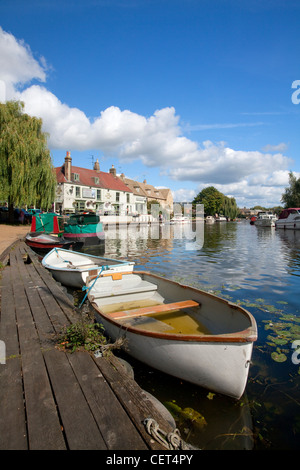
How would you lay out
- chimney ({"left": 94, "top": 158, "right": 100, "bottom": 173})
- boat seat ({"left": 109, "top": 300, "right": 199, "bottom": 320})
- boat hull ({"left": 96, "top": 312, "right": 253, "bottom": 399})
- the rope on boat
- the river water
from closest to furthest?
1. the rope on boat
2. the river water
3. boat hull ({"left": 96, "top": 312, "right": 253, "bottom": 399})
4. boat seat ({"left": 109, "top": 300, "right": 199, "bottom": 320})
5. chimney ({"left": 94, "top": 158, "right": 100, "bottom": 173})

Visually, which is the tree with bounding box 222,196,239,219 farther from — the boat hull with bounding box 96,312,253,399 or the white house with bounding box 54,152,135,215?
the boat hull with bounding box 96,312,253,399

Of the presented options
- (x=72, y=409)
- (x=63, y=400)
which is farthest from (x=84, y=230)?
(x=72, y=409)

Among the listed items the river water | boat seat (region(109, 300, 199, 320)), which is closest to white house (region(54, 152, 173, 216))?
the river water

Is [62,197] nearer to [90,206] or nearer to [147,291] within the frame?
[90,206]

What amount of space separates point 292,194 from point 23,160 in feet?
166

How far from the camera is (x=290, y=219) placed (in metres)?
44.9

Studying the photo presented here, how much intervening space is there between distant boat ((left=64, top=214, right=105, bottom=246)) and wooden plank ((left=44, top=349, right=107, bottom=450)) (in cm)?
1750

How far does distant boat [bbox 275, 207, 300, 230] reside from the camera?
43.4 metres

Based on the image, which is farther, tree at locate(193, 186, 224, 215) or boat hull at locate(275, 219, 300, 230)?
tree at locate(193, 186, 224, 215)

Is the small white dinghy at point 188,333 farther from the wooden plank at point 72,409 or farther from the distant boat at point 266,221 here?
the distant boat at point 266,221

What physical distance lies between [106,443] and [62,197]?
47.9m

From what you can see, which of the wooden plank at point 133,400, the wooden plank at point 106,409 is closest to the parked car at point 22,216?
the wooden plank at point 106,409

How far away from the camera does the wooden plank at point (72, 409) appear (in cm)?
219
